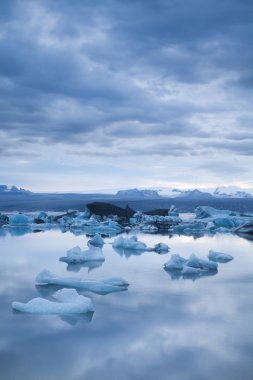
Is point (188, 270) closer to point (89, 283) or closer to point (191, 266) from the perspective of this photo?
point (191, 266)

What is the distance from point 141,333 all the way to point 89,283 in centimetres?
267

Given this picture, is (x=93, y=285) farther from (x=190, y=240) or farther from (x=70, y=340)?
(x=190, y=240)

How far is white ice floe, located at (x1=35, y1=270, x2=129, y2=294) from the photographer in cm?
771

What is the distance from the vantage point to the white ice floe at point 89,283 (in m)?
7.71

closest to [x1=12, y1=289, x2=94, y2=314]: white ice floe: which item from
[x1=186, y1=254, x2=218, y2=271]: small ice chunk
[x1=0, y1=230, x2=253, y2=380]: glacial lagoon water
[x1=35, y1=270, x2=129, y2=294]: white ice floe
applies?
[x1=0, y1=230, x2=253, y2=380]: glacial lagoon water

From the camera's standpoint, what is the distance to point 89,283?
25.9 feet

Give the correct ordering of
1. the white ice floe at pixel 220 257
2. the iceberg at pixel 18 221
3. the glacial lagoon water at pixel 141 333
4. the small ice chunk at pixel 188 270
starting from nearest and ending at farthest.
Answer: the glacial lagoon water at pixel 141 333
the small ice chunk at pixel 188 270
the white ice floe at pixel 220 257
the iceberg at pixel 18 221

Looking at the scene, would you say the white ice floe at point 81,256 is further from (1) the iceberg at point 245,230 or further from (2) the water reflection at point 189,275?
(1) the iceberg at point 245,230

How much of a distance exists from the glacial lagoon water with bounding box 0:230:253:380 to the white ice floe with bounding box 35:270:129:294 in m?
0.22

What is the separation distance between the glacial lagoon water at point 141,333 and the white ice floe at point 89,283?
0.22 m

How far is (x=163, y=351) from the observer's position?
475 centimetres

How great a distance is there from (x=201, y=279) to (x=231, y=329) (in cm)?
342

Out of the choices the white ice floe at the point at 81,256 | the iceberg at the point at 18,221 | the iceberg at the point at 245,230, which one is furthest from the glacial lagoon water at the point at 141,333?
the iceberg at the point at 18,221

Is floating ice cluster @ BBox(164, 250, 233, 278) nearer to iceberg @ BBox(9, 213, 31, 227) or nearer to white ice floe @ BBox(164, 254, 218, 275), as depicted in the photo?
white ice floe @ BBox(164, 254, 218, 275)
